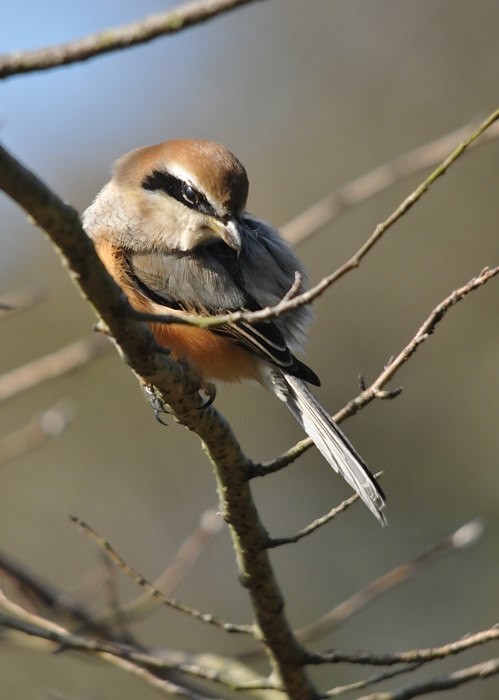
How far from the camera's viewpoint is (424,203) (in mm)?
9250

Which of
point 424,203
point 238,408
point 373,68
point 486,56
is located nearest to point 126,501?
point 238,408

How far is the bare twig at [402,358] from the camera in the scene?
2352 mm

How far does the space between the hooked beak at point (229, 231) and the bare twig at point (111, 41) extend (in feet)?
5.84

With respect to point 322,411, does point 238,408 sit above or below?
above

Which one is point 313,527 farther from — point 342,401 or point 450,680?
point 342,401

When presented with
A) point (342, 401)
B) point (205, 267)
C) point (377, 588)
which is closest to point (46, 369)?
point (205, 267)

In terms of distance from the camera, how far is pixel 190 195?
3725 mm

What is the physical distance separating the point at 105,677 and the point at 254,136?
574 centimetres

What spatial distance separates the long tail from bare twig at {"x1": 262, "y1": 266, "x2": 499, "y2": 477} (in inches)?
7.6

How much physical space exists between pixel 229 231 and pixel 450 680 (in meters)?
1.83

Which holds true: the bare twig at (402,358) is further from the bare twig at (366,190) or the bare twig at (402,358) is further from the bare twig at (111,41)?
the bare twig at (366,190)

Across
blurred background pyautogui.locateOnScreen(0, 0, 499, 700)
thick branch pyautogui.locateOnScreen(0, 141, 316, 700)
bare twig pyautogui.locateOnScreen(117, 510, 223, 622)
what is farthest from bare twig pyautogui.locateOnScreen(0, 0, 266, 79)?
blurred background pyautogui.locateOnScreen(0, 0, 499, 700)

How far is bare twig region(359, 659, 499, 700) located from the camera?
7.51ft

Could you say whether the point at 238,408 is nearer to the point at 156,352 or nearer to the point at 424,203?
the point at 424,203
